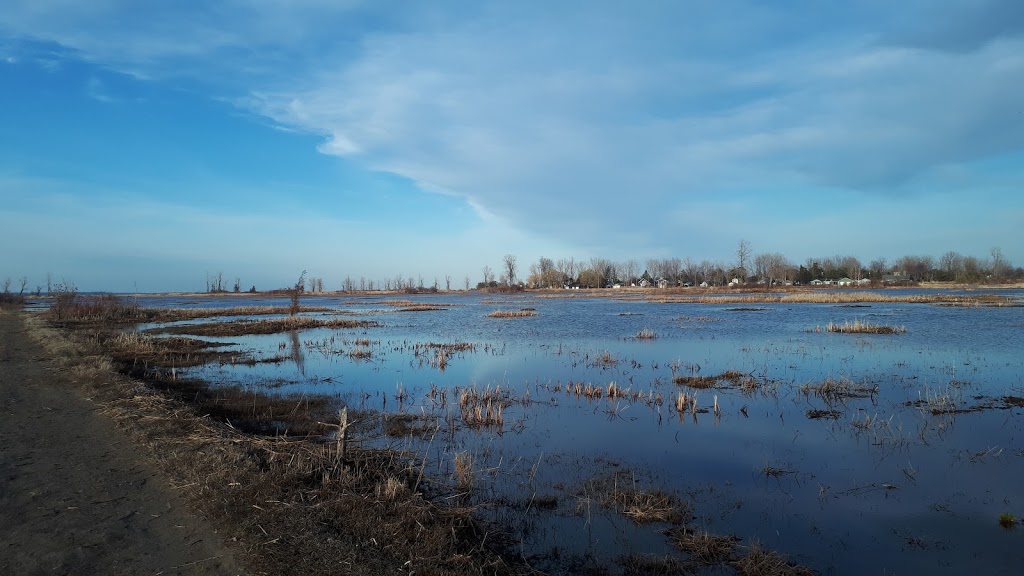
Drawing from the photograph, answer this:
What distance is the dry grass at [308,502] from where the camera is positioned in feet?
17.8

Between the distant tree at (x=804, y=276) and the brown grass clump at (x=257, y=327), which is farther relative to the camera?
the distant tree at (x=804, y=276)

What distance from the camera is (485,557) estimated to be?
5.70 metres

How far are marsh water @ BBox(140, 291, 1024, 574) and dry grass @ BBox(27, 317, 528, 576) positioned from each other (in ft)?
3.01

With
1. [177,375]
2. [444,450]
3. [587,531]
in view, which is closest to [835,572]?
[587,531]

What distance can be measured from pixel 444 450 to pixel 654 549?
4.88 metres

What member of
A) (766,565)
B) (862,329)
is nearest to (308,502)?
(766,565)

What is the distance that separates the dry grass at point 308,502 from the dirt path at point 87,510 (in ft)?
0.92

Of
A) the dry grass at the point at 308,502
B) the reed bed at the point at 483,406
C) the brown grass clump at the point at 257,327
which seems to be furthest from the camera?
the brown grass clump at the point at 257,327

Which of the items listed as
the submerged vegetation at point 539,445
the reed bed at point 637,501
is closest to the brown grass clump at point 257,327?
the submerged vegetation at point 539,445

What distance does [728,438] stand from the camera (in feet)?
36.3

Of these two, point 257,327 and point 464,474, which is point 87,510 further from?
point 257,327

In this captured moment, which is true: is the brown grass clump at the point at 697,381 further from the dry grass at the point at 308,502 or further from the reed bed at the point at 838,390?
the dry grass at the point at 308,502

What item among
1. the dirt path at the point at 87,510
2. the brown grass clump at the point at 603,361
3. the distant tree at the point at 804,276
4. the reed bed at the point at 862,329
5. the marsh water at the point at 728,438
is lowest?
the marsh water at the point at 728,438

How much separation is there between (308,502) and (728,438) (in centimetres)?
827
